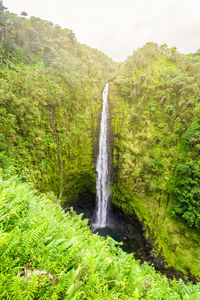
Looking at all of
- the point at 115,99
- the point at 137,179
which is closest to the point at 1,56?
the point at 115,99

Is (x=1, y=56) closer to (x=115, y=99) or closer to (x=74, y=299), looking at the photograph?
(x=115, y=99)

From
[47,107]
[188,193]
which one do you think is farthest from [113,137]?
[188,193]

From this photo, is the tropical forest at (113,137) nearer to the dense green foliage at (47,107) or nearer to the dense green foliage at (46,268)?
the dense green foliage at (47,107)

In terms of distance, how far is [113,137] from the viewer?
1691 cm

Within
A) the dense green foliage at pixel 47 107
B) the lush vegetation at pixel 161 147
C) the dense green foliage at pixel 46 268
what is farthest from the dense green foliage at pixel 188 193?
the dense green foliage at pixel 46 268

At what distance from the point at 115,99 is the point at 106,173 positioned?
1094 cm

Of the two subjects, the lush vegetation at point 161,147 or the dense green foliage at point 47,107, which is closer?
the dense green foliage at point 47,107

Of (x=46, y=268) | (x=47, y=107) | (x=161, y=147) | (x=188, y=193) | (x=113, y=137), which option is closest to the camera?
(x=46, y=268)

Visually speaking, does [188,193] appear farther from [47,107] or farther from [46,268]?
[47,107]

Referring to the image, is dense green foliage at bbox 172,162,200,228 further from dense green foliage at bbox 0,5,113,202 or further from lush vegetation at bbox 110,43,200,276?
dense green foliage at bbox 0,5,113,202

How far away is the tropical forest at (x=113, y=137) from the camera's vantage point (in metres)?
10.9

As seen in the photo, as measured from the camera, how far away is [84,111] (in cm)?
1700

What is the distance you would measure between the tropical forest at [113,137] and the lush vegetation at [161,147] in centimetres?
9

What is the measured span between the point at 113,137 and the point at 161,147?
236 inches
